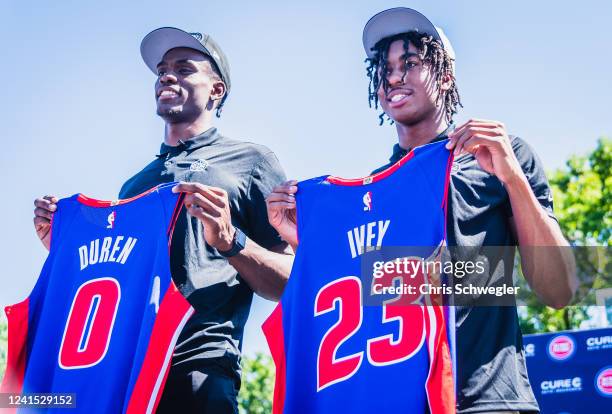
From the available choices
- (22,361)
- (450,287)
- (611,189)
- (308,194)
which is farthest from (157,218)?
(611,189)

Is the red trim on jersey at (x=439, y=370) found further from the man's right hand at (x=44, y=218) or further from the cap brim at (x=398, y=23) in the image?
the man's right hand at (x=44, y=218)

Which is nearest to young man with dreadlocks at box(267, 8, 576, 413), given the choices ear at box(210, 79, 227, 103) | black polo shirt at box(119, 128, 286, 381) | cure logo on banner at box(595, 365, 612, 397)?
black polo shirt at box(119, 128, 286, 381)

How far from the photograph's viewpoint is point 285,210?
357 cm

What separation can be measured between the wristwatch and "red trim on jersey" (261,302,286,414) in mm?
339

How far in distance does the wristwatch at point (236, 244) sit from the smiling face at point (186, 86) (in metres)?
0.92

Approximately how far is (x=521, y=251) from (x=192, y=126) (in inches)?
72.2

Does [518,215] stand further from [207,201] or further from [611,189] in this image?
[611,189]

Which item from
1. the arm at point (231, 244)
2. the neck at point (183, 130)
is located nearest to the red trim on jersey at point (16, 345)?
the arm at point (231, 244)

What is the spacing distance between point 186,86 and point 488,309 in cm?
202

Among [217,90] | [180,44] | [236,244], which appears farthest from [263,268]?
[180,44]

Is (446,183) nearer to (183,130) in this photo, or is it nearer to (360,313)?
(360,313)

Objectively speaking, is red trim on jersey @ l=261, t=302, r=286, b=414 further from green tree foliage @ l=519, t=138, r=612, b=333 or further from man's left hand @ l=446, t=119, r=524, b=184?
green tree foliage @ l=519, t=138, r=612, b=333

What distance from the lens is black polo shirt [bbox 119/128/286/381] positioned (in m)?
3.60

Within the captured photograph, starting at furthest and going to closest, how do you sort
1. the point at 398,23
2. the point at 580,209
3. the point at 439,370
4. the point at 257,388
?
the point at 257,388, the point at 580,209, the point at 398,23, the point at 439,370
